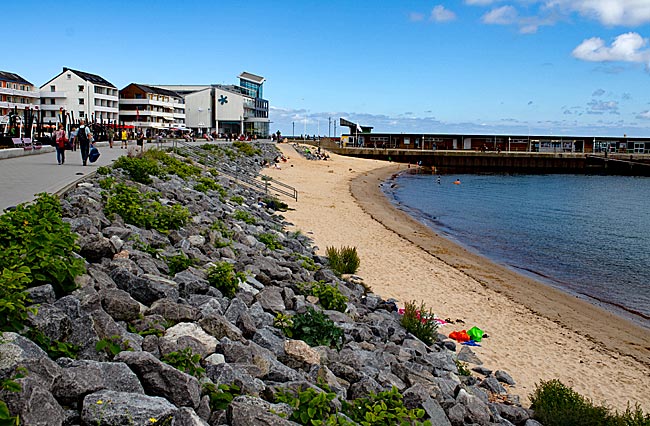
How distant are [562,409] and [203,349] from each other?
4.96m

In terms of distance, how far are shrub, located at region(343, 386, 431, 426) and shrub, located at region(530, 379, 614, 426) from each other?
247 centimetres

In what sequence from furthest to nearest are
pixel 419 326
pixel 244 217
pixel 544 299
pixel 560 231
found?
pixel 560 231 < pixel 244 217 < pixel 544 299 < pixel 419 326

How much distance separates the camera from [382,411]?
236 inches

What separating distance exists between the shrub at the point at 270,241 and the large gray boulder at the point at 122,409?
10169mm

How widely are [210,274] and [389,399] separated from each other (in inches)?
160

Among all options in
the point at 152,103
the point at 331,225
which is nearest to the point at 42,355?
the point at 331,225

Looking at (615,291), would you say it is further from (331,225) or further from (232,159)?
(232,159)

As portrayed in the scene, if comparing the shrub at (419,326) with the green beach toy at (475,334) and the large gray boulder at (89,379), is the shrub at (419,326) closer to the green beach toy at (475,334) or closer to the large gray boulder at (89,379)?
the green beach toy at (475,334)

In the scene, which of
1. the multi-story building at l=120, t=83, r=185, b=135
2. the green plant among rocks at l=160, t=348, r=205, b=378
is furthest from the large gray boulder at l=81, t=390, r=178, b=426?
the multi-story building at l=120, t=83, r=185, b=135

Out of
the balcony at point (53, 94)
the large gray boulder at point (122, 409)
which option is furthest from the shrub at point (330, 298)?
the balcony at point (53, 94)

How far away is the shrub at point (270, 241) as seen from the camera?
1505 cm

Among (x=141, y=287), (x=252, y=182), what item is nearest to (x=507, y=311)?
(x=141, y=287)

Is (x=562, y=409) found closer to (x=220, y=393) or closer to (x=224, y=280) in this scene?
(x=220, y=393)

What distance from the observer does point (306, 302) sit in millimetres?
10266
